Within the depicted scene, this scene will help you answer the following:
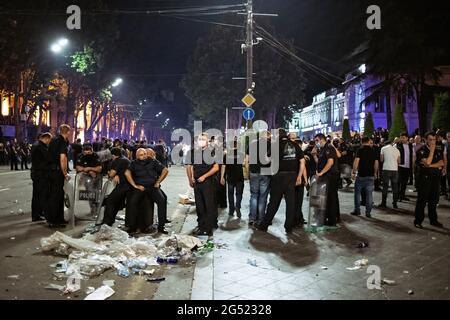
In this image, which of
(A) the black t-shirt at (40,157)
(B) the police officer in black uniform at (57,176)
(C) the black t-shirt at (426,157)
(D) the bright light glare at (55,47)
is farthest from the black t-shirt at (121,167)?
(D) the bright light glare at (55,47)

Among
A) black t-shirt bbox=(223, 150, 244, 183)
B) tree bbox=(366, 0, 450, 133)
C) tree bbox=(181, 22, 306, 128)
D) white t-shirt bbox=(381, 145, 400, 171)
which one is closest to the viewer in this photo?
black t-shirt bbox=(223, 150, 244, 183)

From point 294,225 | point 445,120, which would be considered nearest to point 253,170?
point 294,225

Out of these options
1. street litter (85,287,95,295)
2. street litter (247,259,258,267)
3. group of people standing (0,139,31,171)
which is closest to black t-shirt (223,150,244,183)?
street litter (247,259,258,267)

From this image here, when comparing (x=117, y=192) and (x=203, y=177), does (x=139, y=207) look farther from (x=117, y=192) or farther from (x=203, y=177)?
(x=203, y=177)

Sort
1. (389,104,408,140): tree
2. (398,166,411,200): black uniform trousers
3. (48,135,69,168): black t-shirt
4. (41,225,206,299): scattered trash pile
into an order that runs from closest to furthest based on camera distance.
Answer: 1. (41,225,206,299): scattered trash pile
2. (48,135,69,168): black t-shirt
3. (398,166,411,200): black uniform trousers
4. (389,104,408,140): tree

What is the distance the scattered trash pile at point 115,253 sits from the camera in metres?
6.07

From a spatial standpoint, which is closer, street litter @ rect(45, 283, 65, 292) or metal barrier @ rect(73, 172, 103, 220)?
street litter @ rect(45, 283, 65, 292)

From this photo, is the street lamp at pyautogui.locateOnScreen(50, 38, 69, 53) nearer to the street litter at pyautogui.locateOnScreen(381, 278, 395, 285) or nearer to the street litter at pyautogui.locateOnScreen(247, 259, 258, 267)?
the street litter at pyautogui.locateOnScreen(247, 259, 258, 267)

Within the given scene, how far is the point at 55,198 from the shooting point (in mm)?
9430

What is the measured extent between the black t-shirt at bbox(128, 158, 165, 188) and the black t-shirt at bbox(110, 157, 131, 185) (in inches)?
11.1

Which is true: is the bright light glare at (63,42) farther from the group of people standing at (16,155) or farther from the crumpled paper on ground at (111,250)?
the crumpled paper on ground at (111,250)

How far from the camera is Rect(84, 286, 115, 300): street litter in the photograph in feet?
Answer: 16.7
